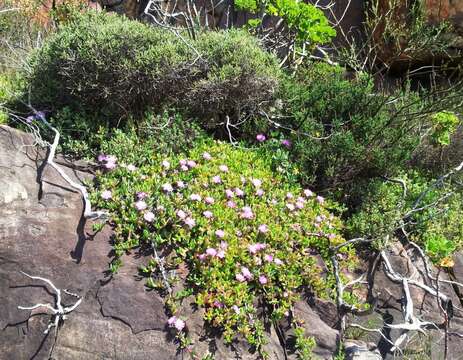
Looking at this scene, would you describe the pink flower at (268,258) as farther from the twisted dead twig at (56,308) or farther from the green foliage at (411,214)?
the twisted dead twig at (56,308)

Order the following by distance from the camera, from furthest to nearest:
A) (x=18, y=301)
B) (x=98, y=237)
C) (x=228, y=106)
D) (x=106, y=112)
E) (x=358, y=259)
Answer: (x=228, y=106) → (x=106, y=112) → (x=358, y=259) → (x=98, y=237) → (x=18, y=301)

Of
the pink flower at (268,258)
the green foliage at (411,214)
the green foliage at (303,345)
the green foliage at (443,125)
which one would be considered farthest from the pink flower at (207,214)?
the green foliage at (443,125)

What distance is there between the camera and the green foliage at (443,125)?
4.91 metres

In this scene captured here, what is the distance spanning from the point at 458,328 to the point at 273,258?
61.8 inches

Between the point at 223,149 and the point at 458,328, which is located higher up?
the point at 223,149

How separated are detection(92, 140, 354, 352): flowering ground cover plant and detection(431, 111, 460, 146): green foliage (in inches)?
62.7

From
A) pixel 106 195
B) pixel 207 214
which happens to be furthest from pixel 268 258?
pixel 106 195

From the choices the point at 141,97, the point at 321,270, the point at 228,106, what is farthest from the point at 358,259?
the point at 141,97

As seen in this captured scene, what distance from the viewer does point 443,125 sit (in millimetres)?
4988

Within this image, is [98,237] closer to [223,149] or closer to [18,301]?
[18,301]

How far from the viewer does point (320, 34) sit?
17.2ft

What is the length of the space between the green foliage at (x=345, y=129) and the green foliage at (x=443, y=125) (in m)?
0.19

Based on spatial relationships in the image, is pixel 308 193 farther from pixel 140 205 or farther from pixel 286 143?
pixel 140 205

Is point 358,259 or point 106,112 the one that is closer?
point 358,259
